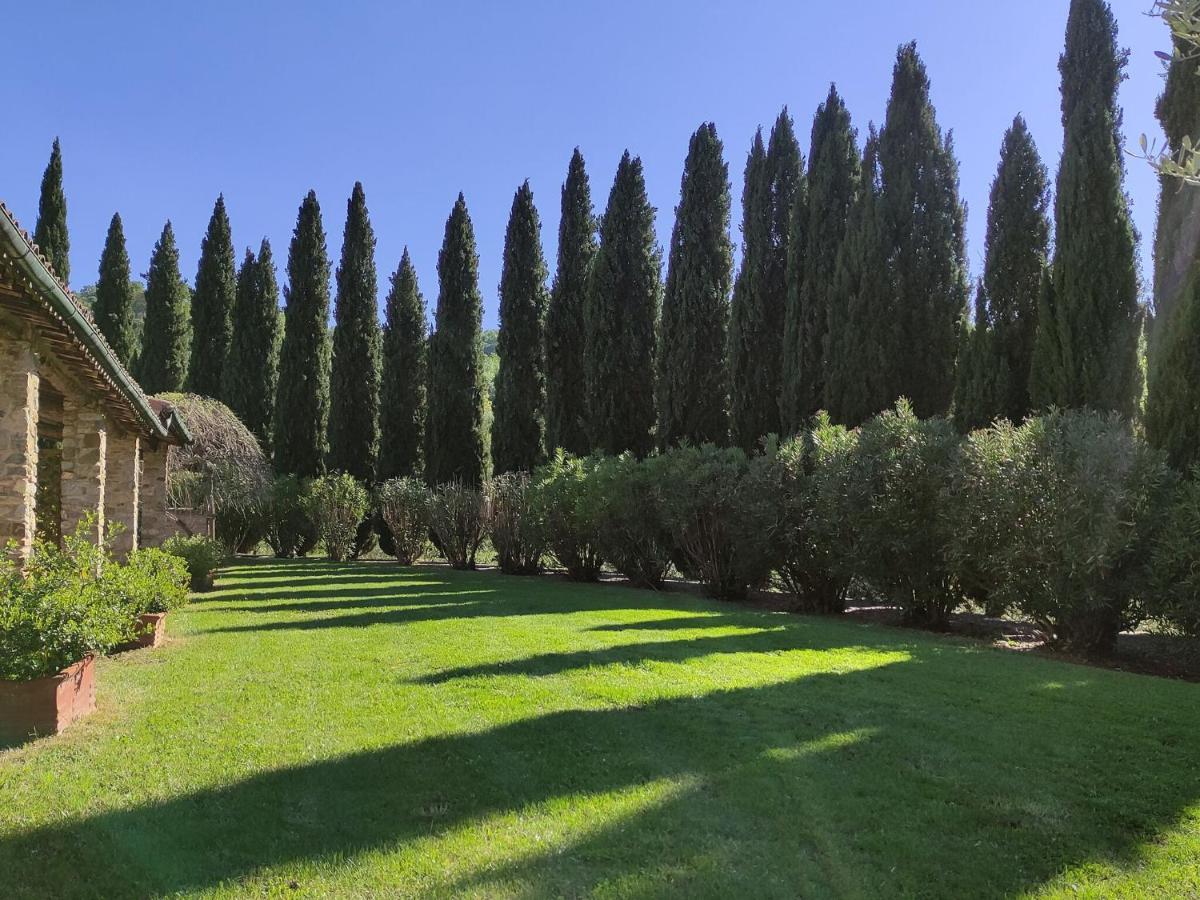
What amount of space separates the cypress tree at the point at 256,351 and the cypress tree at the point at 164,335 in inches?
106

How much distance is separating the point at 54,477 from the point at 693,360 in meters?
12.6

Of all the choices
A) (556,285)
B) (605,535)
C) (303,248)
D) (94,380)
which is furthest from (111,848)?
(303,248)

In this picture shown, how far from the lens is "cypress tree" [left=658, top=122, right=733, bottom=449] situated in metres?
19.2

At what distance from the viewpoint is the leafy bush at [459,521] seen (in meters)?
19.5

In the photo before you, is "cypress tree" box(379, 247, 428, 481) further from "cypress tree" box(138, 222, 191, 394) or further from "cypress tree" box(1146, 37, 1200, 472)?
"cypress tree" box(1146, 37, 1200, 472)

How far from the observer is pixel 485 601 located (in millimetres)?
12461

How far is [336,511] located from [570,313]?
820 centimetres

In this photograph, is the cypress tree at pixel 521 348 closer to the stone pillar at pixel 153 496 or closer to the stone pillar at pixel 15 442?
the stone pillar at pixel 153 496

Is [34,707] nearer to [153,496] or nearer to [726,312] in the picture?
[153,496]

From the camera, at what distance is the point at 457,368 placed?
80.4 feet

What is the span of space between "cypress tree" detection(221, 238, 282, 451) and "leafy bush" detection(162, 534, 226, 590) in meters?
15.2

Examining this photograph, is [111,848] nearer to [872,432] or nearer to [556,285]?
[872,432]

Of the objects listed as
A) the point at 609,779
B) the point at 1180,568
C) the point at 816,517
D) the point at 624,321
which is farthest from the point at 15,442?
the point at 624,321

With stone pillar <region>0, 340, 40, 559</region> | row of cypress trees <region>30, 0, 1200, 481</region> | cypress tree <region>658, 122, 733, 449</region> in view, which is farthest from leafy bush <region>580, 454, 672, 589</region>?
stone pillar <region>0, 340, 40, 559</region>
